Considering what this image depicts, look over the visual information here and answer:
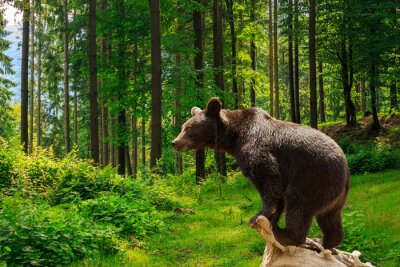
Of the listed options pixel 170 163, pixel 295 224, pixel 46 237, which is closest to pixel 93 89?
pixel 170 163

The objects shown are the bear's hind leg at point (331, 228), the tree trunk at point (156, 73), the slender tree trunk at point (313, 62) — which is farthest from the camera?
the slender tree trunk at point (313, 62)

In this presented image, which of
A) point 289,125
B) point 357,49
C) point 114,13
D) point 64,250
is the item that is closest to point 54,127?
point 114,13

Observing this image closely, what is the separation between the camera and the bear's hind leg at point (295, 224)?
410 cm

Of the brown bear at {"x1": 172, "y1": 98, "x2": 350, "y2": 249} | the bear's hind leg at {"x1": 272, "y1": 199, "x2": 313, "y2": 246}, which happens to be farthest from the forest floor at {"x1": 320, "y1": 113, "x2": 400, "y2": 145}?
the bear's hind leg at {"x1": 272, "y1": 199, "x2": 313, "y2": 246}

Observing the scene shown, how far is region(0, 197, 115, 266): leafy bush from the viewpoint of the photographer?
20.0 ft

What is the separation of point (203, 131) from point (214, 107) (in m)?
0.29

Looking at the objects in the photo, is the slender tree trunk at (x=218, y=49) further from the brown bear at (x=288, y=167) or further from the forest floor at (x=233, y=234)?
the brown bear at (x=288, y=167)

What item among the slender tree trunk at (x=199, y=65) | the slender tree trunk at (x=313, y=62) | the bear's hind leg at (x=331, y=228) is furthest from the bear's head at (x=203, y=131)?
the slender tree trunk at (x=313, y=62)

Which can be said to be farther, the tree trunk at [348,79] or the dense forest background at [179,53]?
the tree trunk at [348,79]

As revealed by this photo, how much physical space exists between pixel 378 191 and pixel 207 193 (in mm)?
5123

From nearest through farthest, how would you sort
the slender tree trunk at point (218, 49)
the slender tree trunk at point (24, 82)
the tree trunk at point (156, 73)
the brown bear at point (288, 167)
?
1. the brown bear at point (288, 167)
2. the tree trunk at point (156, 73)
3. the slender tree trunk at point (218, 49)
4. the slender tree trunk at point (24, 82)

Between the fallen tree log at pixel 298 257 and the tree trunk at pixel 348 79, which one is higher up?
the tree trunk at pixel 348 79

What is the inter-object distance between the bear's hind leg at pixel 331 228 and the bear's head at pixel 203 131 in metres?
1.40

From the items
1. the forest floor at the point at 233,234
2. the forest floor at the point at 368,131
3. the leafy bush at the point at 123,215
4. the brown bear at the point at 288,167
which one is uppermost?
the forest floor at the point at 368,131
